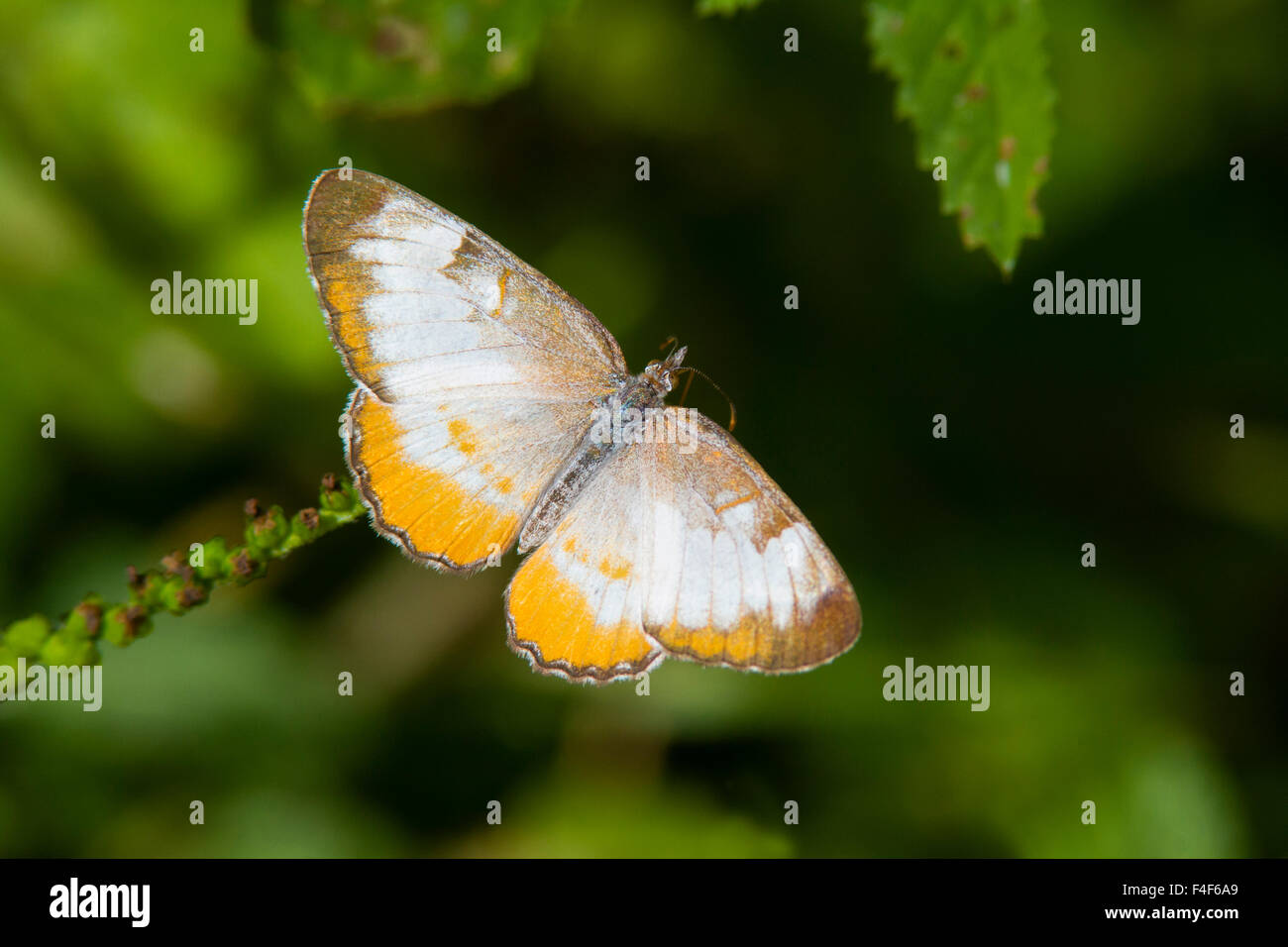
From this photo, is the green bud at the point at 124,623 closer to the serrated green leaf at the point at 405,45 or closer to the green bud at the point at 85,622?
the green bud at the point at 85,622

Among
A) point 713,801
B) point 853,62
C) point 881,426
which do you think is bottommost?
point 713,801

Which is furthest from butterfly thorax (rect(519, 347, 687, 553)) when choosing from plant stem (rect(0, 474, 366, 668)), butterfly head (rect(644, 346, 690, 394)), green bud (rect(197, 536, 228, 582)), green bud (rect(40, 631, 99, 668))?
green bud (rect(40, 631, 99, 668))

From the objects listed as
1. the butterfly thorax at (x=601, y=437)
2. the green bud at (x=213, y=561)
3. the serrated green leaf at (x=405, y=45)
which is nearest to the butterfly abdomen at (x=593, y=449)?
the butterfly thorax at (x=601, y=437)

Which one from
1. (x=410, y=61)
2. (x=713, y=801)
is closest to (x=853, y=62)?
(x=410, y=61)

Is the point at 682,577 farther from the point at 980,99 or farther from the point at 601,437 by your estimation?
the point at 980,99

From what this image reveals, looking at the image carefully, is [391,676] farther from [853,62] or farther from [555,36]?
[853,62]

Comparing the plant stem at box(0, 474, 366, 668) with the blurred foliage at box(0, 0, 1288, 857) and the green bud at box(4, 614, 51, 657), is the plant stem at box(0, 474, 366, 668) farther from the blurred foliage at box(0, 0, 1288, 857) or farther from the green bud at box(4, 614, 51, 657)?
the blurred foliage at box(0, 0, 1288, 857)
